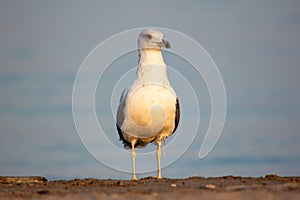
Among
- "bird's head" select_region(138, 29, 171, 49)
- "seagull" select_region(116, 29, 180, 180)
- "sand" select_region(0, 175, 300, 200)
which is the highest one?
"bird's head" select_region(138, 29, 171, 49)

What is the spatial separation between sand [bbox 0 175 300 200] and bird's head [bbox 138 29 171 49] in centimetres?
412

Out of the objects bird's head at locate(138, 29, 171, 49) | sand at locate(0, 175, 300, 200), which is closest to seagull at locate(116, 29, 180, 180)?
bird's head at locate(138, 29, 171, 49)

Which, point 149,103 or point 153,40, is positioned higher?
point 153,40

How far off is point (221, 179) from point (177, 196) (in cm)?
489

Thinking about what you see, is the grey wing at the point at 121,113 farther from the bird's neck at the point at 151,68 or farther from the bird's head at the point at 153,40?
the bird's head at the point at 153,40

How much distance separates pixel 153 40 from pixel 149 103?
219 centimetres

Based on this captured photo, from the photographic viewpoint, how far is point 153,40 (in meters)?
22.2

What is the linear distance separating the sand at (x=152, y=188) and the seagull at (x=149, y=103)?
6.77 ft

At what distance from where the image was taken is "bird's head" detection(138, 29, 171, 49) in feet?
72.4

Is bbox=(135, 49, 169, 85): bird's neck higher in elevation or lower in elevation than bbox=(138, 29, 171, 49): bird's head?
lower

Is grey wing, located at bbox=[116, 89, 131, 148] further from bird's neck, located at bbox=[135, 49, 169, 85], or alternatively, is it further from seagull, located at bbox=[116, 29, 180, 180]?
bird's neck, located at bbox=[135, 49, 169, 85]

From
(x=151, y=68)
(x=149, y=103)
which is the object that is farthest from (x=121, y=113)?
(x=151, y=68)

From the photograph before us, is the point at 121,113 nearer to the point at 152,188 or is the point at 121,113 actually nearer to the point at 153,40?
the point at 153,40

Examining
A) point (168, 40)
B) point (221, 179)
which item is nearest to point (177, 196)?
point (221, 179)
